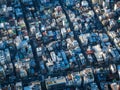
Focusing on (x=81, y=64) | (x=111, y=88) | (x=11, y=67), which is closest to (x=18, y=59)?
(x=11, y=67)

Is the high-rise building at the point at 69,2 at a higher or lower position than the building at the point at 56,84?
higher

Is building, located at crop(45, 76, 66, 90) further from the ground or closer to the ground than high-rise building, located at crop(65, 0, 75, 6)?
closer to the ground

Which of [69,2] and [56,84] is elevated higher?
[69,2]

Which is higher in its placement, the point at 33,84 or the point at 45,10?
the point at 45,10

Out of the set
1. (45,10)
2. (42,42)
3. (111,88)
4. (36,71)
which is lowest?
(111,88)

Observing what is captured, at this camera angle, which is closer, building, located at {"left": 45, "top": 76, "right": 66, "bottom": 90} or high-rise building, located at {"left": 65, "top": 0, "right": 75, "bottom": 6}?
building, located at {"left": 45, "top": 76, "right": 66, "bottom": 90}

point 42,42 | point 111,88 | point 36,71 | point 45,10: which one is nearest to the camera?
point 111,88

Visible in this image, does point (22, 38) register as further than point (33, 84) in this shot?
Yes

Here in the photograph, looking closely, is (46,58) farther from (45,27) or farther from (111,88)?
(111,88)

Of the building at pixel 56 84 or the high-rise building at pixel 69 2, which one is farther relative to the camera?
the high-rise building at pixel 69 2

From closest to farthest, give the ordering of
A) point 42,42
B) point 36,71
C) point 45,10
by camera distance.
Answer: point 36,71
point 42,42
point 45,10

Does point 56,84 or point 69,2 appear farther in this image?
point 69,2
